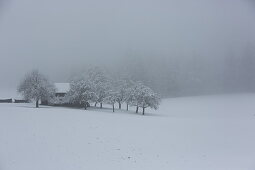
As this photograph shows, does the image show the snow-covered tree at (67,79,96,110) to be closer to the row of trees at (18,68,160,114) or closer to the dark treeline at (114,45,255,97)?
the row of trees at (18,68,160,114)

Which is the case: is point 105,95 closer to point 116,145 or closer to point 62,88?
point 62,88

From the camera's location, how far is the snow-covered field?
23141mm

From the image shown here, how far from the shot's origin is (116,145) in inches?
1129

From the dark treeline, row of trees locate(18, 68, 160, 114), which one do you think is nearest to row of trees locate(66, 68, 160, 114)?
row of trees locate(18, 68, 160, 114)

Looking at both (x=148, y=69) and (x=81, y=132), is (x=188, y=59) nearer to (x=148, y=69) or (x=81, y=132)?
(x=148, y=69)

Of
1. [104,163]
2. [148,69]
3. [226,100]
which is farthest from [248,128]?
[148,69]

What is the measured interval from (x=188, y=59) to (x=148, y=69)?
55.5 feet

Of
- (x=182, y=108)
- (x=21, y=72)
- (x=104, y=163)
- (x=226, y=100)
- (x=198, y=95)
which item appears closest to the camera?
(x=104, y=163)

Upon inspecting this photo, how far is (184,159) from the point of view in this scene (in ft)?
85.0

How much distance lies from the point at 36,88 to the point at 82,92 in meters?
9.50

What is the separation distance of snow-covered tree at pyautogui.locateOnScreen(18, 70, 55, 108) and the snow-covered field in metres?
22.1

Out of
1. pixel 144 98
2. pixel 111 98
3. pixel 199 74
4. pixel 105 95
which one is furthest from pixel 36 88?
pixel 199 74

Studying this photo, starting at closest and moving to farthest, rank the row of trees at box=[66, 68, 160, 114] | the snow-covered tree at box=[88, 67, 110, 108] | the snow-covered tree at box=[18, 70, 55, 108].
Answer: the snow-covered tree at box=[18, 70, 55, 108], the row of trees at box=[66, 68, 160, 114], the snow-covered tree at box=[88, 67, 110, 108]

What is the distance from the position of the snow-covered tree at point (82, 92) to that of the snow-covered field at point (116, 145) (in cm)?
2389
